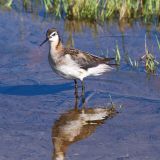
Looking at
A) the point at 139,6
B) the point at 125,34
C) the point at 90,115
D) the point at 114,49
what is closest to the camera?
the point at 90,115

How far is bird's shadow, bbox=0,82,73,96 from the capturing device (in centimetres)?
977

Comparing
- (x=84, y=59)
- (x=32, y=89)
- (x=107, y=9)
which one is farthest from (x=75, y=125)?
(x=107, y=9)

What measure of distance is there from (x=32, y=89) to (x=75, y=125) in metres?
1.43

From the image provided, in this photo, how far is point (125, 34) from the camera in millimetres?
12539

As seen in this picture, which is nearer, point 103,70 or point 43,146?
point 43,146

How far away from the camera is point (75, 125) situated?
8711 mm

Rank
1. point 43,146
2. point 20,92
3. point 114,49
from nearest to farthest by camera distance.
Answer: point 43,146 → point 20,92 → point 114,49

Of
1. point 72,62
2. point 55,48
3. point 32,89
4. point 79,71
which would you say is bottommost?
point 32,89

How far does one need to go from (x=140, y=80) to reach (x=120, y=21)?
307 centimetres

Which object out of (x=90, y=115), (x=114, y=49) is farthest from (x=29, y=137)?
(x=114, y=49)

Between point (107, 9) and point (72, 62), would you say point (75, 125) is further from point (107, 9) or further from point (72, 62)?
point (107, 9)

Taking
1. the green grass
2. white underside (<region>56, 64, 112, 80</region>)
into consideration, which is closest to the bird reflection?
white underside (<region>56, 64, 112, 80</region>)

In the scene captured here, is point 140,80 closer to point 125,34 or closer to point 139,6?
point 125,34

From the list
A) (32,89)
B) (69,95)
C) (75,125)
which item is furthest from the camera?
(32,89)
